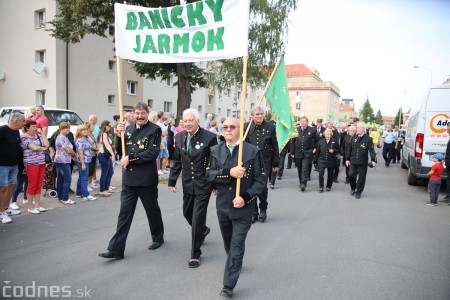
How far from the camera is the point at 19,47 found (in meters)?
24.5

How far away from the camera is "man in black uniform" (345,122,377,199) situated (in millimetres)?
9000

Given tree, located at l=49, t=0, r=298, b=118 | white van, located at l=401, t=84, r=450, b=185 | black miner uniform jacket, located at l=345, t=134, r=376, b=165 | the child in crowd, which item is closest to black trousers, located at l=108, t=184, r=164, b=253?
black miner uniform jacket, located at l=345, t=134, r=376, b=165

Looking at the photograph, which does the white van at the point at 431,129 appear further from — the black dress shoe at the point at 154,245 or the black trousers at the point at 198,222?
the black dress shoe at the point at 154,245

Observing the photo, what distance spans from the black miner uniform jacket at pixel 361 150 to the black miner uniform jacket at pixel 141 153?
6.28 meters

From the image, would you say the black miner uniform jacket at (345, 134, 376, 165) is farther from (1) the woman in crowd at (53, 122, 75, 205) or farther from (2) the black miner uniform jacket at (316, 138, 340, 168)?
(1) the woman in crowd at (53, 122, 75, 205)

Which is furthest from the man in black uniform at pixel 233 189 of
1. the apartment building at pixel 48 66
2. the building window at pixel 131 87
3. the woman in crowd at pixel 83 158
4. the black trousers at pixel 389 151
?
the building window at pixel 131 87

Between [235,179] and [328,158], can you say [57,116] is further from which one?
[235,179]

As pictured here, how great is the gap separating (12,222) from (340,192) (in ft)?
25.8

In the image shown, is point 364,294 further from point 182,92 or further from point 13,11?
point 13,11

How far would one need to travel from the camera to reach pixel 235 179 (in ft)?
12.1

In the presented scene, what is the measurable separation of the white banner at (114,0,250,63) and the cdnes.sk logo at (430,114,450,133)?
7831 millimetres

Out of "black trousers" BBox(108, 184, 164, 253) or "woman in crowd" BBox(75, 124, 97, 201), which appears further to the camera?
"woman in crowd" BBox(75, 124, 97, 201)

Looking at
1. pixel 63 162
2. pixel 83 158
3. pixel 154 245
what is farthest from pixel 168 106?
pixel 154 245

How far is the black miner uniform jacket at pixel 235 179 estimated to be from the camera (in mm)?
3627
